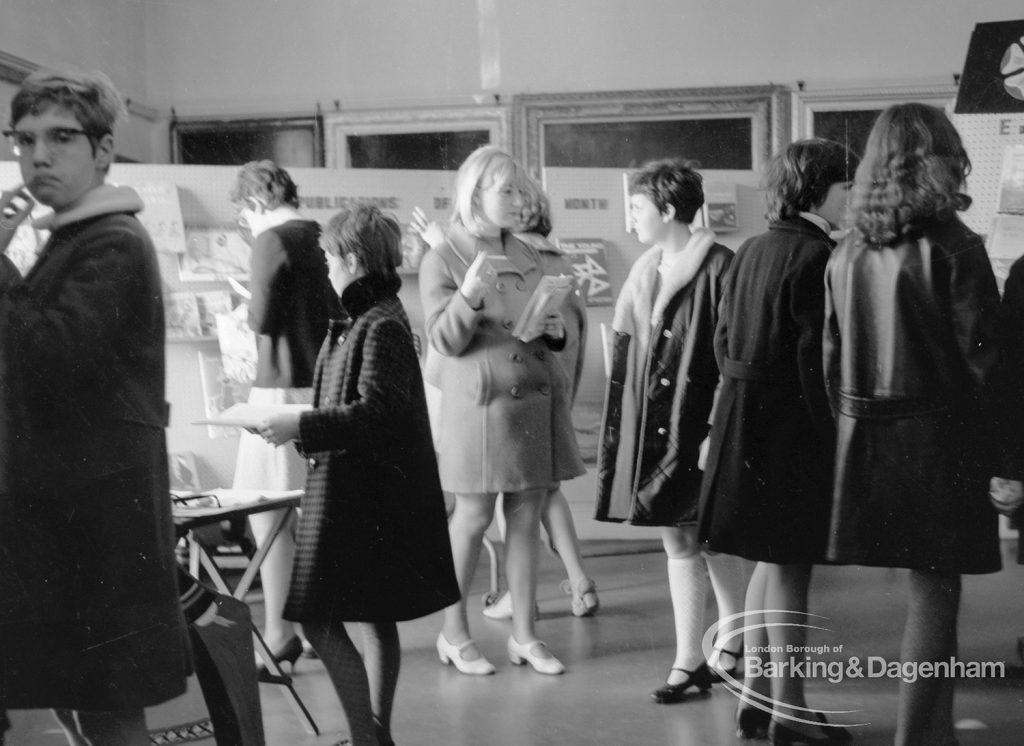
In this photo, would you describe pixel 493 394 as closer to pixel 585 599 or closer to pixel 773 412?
pixel 773 412

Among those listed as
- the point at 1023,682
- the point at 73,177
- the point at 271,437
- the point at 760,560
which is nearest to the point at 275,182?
the point at 271,437

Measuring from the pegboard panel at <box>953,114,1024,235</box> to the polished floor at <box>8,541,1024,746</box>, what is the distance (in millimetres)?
598

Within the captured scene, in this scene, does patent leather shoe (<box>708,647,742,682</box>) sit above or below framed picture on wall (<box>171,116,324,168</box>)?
below

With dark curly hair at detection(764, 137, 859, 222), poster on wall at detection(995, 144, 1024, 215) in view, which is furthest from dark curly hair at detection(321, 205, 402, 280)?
poster on wall at detection(995, 144, 1024, 215)

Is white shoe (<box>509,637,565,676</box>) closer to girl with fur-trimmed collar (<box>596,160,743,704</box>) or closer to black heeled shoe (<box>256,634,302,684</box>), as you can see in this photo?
girl with fur-trimmed collar (<box>596,160,743,704</box>)

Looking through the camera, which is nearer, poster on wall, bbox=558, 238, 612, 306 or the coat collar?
the coat collar

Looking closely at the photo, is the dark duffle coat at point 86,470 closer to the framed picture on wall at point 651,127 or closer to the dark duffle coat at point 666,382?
the framed picture on wall at point 651,127

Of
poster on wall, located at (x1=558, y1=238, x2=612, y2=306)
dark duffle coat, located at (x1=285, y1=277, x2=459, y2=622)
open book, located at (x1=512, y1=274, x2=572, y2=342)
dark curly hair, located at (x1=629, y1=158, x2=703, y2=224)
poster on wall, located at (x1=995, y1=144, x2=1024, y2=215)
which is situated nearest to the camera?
dark duffle coat, located at (x1=285, y1=277, x2=459, y2=622)

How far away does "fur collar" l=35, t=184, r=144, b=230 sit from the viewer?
4.16ft

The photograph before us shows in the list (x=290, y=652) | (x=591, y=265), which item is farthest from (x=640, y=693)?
(x=591, y=265)

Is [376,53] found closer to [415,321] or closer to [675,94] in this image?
[675,94]

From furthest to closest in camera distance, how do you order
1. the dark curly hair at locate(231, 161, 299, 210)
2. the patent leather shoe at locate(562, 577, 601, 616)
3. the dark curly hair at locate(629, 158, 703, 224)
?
the patent leather shoe at locate(562, 577, 601, 616) → the dark curly hair at locate(629, 158, 703, 224) → the dark curly hair at locate(231, 161, 299, 210)

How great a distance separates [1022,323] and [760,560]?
67 centimetres

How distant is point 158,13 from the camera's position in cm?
162
